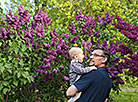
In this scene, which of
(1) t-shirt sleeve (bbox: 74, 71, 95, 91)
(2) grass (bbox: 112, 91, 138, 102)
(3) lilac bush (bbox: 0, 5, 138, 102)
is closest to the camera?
(1) t-shirt sleeve (bbox: 74, 71, 95, 91)

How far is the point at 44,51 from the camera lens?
4.82m

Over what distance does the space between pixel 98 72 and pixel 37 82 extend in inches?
124

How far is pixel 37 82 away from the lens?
197 inches

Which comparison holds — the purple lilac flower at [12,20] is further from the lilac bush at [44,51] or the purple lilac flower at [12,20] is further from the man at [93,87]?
the man at [93,87]

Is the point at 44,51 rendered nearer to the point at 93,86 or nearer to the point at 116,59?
the point at 116,59

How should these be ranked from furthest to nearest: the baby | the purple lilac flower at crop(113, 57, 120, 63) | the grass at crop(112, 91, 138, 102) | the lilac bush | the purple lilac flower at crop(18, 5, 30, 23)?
the grass at crop(112, 91, 138, 102) < the purple lilac flower at crop(113, 57, 120, 63) < the purple lilac flower at crop(18, 5, 30, 23) < the lilac bush < the baby

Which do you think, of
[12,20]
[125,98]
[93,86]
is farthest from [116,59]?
[125,98]

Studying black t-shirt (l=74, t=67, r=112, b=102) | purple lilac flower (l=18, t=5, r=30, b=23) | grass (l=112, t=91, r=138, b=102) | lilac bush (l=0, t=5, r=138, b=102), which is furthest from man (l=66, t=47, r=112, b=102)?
grass (l=112, t=91, r=138, b=102)

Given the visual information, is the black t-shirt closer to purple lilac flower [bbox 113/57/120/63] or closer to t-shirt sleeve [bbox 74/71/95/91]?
t-shirt sleeve [bbox 74/71/95/91]

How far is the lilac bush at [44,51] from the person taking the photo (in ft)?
14.6

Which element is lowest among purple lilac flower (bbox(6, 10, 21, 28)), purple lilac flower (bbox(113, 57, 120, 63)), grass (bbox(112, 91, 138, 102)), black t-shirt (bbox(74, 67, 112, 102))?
grass (bbox(112, 91, 138, 102))

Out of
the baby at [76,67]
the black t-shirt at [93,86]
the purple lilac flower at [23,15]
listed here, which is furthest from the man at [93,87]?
the purple lilac flower at [23,15]

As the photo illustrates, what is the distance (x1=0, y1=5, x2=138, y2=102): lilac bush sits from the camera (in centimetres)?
446

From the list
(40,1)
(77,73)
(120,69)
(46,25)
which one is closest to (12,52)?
(46,25)
